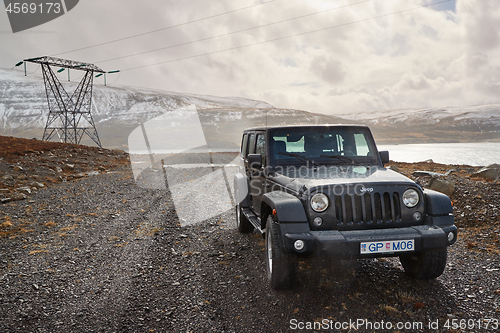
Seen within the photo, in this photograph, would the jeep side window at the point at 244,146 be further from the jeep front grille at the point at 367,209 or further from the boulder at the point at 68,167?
the boulder at the point at 68,167

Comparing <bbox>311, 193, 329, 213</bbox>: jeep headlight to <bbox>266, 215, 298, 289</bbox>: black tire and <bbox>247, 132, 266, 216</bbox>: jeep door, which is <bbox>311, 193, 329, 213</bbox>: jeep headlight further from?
<bbox>247, 132, 266, 216</bbox>: jeep door

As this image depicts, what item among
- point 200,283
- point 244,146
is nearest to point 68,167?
point 244,146

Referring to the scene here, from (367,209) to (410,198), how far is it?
0.59 metres

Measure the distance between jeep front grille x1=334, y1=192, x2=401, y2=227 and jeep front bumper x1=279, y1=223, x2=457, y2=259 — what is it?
0.14 metres

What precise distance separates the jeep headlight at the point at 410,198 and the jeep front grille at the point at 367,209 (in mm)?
105

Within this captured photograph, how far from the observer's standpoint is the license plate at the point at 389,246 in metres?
3.71

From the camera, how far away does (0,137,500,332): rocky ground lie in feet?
12.0

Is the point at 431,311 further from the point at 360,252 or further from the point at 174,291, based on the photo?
the point at 174,291

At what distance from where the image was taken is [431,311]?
12.0 feet

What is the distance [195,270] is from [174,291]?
2.45 feet

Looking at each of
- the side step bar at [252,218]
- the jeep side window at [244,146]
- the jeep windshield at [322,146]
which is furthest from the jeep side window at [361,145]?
the jeep side window at [244,146]

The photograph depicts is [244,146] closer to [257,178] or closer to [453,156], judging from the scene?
[257,178]

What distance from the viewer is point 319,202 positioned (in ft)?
12.9

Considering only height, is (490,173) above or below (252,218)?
below
